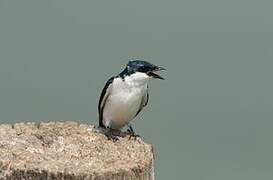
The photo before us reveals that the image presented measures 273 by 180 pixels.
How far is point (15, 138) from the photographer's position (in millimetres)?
4906

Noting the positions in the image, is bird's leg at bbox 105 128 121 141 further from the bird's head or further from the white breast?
the bird's head

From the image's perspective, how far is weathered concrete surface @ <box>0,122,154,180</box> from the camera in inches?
165

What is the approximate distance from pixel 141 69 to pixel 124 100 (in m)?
0.28

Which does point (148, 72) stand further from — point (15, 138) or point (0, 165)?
point (0, 165)

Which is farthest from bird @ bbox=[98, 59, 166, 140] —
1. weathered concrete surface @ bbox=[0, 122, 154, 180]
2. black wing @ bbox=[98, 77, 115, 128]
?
weathered concrete surface @ bbox=[0, 122, 154, 180]

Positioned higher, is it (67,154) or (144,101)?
(144,101)

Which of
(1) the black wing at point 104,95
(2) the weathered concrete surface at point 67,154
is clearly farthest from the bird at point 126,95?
(2) the weathered concrete surface at point 67,154

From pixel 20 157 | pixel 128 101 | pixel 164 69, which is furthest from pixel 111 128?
pixel 20 157

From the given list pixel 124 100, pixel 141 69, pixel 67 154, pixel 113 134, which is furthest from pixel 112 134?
pixel 67 154

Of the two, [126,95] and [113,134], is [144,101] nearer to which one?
[126,95]

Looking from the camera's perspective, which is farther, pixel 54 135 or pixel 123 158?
pixel 54 135

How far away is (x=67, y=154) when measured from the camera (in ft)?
15.5

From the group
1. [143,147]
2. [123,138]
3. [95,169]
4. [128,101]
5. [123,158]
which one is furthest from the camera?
[128,101]

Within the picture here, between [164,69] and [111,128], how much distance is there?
24.4 inches
